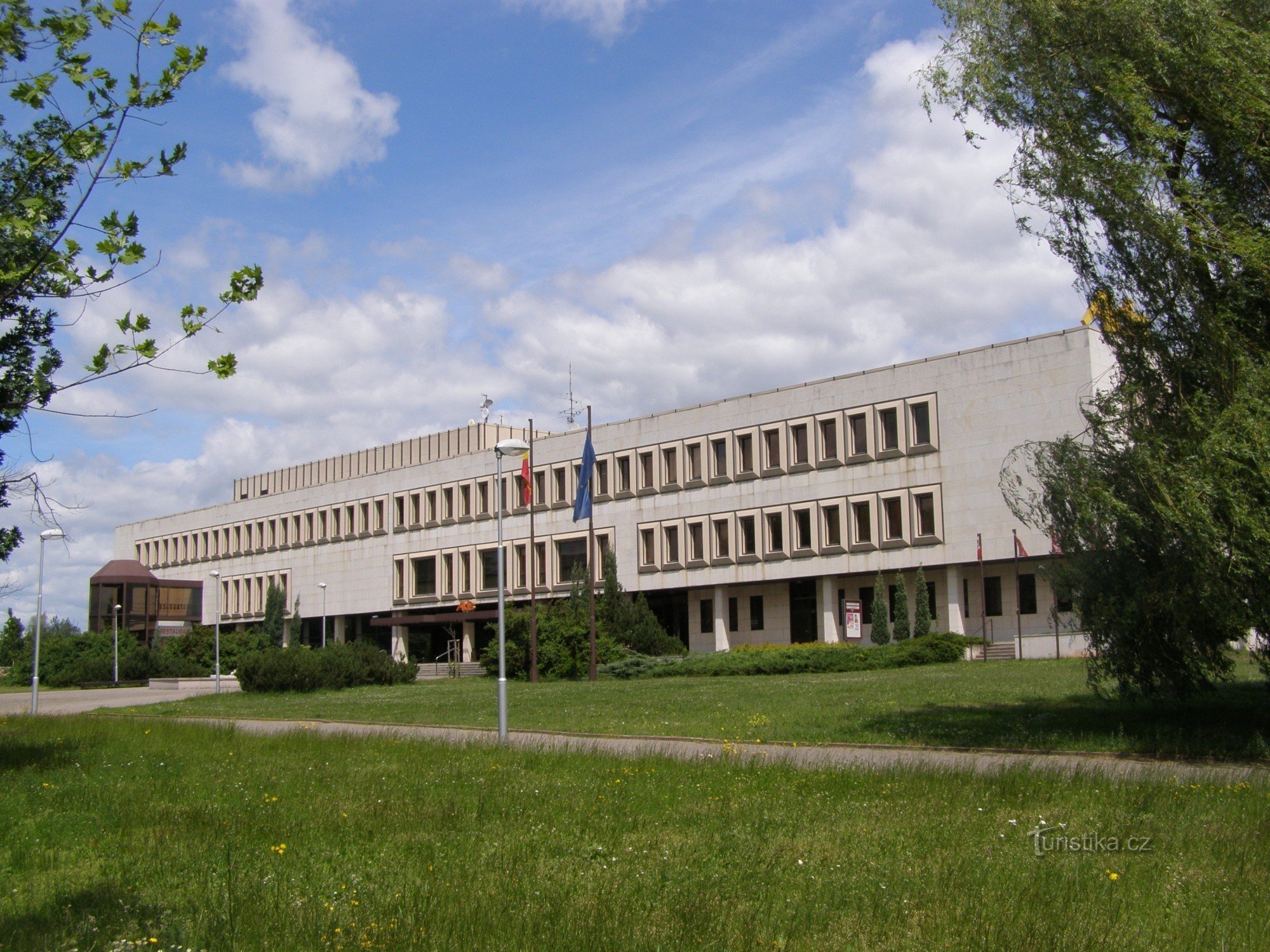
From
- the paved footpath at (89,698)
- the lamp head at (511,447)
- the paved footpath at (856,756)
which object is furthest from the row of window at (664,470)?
the paved footpath at (856,756)

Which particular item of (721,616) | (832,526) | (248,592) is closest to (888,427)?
(832,526)

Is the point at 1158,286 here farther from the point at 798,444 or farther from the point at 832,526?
the point at 798,444

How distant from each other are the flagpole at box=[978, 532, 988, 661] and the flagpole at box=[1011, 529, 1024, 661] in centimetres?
134

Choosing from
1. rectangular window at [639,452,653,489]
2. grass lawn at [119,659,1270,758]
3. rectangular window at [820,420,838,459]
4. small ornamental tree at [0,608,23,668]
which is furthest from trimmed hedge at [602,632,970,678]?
small ornamental tree at [0,608,23,668]

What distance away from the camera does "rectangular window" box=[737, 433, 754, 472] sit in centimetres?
5828

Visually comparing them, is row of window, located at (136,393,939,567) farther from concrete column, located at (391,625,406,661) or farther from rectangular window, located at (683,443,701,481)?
concrete column, located at (391,625,406,661)

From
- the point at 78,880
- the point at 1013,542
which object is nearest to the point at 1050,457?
the point at 78,880

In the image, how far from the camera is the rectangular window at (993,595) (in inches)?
2032

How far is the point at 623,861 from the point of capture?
355 inches

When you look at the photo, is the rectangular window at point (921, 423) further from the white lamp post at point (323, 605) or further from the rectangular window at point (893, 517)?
the white lamp post at point (323, 605)

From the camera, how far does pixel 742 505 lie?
58250 mm

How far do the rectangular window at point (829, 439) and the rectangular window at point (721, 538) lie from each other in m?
6.77

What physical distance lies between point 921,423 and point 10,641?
250 ft

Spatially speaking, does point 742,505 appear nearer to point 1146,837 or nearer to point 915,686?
point 915,686
